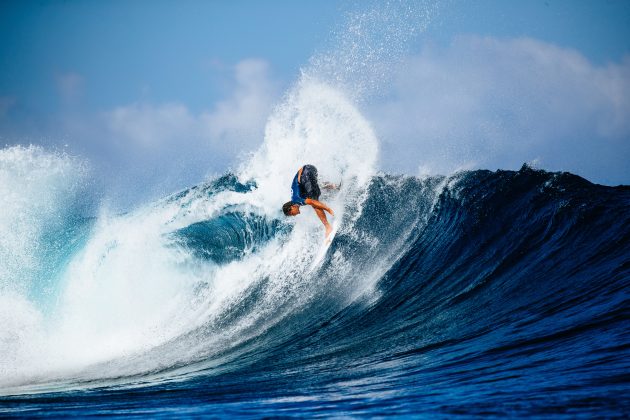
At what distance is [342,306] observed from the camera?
635 centimetres

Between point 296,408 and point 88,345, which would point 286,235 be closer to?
point 88,345

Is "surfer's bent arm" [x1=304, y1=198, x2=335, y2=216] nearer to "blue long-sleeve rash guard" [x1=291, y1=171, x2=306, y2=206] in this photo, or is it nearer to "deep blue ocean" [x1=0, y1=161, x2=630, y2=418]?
"blue long-sleeve rash guard" [x1=291, y1=171, x2=306, y2=206]

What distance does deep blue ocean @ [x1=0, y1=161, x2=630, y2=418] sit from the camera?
2.79 meters

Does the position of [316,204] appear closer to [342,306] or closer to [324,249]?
[324,249]

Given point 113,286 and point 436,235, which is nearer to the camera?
point 436,235

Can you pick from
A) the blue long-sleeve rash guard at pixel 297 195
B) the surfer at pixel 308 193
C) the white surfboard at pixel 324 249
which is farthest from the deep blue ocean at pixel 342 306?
the blue long-sleeve rash guard at pixel 297 195

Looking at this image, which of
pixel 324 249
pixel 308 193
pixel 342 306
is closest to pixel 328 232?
pixel 324 249

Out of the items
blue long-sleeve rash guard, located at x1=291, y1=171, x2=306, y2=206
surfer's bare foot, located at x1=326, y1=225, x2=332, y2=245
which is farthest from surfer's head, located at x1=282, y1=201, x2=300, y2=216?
surfer's bare foot, located at x1=326, y1=225, x2=332, y2=245

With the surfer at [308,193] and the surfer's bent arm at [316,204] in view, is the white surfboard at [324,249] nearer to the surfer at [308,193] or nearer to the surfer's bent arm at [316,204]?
the surfer at [308,193]

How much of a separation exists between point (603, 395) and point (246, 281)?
7634 mm

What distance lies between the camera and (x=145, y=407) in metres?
3.12

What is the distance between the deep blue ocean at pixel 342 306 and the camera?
279cm

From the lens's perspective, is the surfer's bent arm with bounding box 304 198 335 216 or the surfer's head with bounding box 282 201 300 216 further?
the surfer's bent arm with bounding box 304 198 335 216

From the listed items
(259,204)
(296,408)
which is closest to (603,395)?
(296,408)
